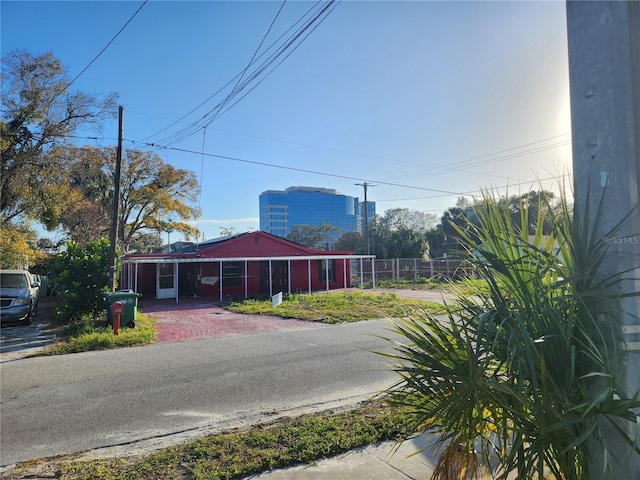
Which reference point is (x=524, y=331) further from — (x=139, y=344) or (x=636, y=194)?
(x=139, y=344)

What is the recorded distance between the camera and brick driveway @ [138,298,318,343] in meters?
12.1

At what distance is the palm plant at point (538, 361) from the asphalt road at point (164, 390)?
331cm

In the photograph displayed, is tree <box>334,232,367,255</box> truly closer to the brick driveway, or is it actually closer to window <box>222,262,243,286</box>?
window <box>222,262,243,286</box>

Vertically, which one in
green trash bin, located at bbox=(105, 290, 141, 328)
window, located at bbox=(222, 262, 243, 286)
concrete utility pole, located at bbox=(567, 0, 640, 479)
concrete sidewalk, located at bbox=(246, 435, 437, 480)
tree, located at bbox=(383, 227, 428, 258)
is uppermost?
tree, located at bbox=(383, 227, 428, 258)

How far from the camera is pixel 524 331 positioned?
6.13 ft

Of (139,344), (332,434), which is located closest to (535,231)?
(332,434)

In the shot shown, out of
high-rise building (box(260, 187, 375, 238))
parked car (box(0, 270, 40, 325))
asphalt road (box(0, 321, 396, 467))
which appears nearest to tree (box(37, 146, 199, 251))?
parked car (box(0, 270, 40, 325))

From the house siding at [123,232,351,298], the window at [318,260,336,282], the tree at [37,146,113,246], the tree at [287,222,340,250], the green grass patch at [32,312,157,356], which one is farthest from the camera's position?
the tree at [287,222,340,250]

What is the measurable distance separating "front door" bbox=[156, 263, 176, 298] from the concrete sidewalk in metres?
22.1

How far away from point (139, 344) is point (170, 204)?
26592 millimetres

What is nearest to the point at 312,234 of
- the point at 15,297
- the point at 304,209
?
the point at 304,209

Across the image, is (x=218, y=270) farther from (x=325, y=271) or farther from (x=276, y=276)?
(x=325, y=271)

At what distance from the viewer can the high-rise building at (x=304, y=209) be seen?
10925cm

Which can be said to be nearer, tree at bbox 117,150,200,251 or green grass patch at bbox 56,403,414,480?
green grass patch at bbox 56,403,414,480
